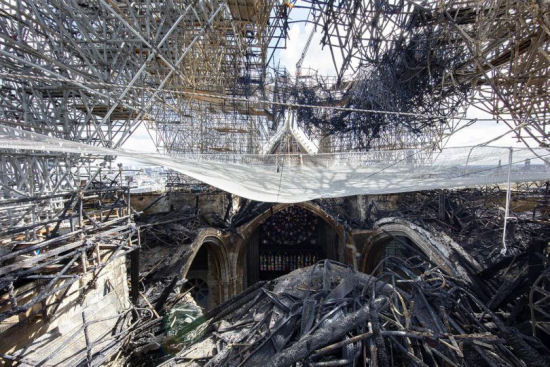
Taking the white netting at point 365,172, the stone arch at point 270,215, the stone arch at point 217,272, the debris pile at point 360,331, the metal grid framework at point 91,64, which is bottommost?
the stone arch at point 217,272

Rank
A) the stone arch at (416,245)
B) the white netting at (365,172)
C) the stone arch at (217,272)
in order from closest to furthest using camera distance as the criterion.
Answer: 1. the white netting at (365,172)
2. the stone arch at (416,245)
3. the stone arch at (217,272)

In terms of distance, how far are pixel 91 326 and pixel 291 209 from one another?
398 inches

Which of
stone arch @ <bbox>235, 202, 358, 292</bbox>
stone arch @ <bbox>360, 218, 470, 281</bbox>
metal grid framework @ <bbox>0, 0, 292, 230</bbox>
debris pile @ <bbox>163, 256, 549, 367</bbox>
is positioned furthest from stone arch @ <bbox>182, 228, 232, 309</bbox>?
debris pile @ <bbox>163, 256, 549, 367</bbox>

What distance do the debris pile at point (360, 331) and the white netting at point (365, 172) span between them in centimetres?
134

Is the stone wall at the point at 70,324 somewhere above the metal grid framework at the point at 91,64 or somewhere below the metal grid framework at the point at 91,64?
below

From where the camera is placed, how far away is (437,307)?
3289 millimetres

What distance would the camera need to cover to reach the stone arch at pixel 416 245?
5.10m

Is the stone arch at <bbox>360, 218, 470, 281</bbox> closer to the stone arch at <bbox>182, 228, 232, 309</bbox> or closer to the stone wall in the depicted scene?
the stone arch at <bbox>182, 228, 232, 309</bbox>

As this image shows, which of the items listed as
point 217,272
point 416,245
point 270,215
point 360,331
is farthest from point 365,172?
point 217,272

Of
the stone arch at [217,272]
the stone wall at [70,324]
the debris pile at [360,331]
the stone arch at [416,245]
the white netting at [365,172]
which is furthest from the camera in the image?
the stone arch at [217,272]

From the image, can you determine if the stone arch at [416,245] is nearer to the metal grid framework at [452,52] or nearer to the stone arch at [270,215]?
the stone arch at [270,215]

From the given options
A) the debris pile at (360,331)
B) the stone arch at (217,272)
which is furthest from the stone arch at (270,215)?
the debris pile at (360,331)

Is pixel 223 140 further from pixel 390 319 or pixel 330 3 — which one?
pixel 390 319

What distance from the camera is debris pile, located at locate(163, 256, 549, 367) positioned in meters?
2.51
